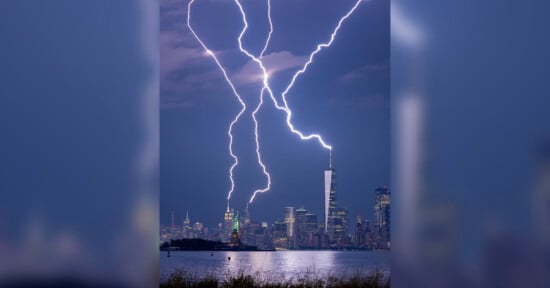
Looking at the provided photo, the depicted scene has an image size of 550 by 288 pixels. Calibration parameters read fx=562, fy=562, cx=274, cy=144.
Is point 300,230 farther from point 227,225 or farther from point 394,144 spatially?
point 394,144

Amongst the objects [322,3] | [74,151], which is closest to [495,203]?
[74,151]

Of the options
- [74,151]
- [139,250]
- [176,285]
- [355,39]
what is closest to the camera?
[74,151]

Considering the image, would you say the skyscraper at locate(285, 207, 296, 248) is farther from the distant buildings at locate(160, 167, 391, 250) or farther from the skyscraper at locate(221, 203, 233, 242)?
the skyscraper at locate(221, 203, 233, 242)

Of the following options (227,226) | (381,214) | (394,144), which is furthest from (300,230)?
(394,144)

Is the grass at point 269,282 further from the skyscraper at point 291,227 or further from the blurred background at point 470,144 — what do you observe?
the skyscraper at point 291,227

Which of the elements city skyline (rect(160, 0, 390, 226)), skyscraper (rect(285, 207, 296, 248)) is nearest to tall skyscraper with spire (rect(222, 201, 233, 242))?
city skyline (rect(160, 0, 390, 226))

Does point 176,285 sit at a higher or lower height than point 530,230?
lower

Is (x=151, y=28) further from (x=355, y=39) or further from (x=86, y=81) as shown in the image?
(x=355, y=39)
